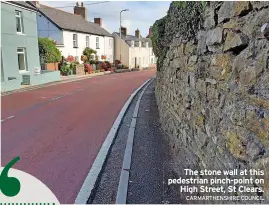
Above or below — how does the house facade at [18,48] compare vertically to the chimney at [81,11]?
below

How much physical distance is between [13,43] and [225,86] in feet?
61.6

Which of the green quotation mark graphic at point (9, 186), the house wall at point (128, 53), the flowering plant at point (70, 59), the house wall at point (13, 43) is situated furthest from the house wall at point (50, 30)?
the green quotation mark graphic at point (9, 186)

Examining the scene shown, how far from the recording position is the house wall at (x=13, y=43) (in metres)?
17.0

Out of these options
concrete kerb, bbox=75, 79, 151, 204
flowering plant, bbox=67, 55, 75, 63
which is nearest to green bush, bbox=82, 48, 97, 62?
flowering plant, bbox=67, 55, 75, 63

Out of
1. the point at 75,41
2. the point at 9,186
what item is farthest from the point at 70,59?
the point at 9,186

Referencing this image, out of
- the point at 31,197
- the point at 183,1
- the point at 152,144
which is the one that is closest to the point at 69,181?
the point at 31,197

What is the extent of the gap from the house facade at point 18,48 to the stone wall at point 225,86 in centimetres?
1475

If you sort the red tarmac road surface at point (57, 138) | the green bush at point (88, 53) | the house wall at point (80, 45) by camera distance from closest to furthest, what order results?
the red tarmac road surface at point (57, 138) < the house wall at point (80, 45) < the green bush at point (88, 53)

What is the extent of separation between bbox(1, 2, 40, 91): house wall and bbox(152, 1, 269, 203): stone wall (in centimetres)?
1475

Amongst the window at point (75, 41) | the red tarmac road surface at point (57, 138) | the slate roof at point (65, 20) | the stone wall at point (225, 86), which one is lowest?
the red tarmac road surface at point (57, 138)

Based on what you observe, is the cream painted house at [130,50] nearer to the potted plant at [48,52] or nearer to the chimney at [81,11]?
the chimney at [81,11]

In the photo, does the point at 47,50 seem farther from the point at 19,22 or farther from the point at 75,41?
the point at 75,41

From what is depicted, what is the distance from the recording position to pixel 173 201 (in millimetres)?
3605

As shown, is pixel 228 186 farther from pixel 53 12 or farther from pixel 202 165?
pixel 53 12
